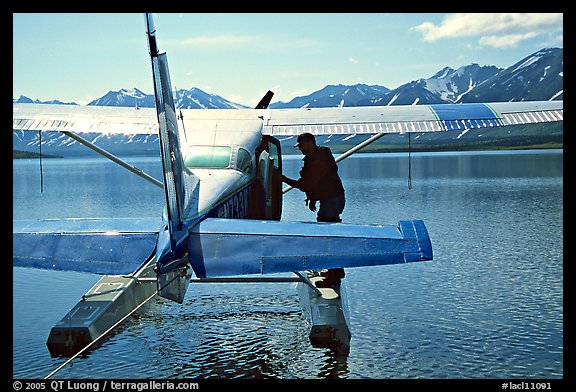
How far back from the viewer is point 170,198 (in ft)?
20.7

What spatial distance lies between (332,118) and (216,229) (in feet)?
18.5

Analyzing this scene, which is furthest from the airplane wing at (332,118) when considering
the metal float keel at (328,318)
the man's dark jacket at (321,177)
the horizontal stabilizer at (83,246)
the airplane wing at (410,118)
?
the horizontal stabilizer at (83,246)

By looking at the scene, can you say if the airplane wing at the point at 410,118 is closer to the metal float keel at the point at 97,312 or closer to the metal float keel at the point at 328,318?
the metal float keel at the point at 328,318

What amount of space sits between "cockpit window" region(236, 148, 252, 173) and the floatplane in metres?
0.02

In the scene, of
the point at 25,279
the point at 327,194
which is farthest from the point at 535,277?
the point at 25,279

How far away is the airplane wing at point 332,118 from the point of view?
452 inches

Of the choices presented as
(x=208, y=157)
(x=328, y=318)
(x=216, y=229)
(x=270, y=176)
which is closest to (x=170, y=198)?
(x=216, y=229)

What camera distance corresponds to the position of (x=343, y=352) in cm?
801

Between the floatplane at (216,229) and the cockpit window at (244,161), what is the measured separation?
19 mm

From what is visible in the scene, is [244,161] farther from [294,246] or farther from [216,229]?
[294,246]

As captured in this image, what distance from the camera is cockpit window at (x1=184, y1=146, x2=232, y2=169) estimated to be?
347 inches

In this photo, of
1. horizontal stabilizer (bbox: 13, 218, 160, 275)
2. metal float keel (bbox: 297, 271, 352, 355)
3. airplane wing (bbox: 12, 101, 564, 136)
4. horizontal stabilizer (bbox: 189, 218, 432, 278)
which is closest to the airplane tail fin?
horizontal stabilizer (bbox: 189, 218, 432, 278)

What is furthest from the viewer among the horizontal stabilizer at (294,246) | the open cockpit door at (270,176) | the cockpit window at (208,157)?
the open cockpit door at (270,176)
